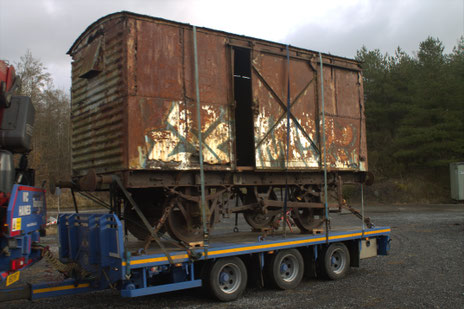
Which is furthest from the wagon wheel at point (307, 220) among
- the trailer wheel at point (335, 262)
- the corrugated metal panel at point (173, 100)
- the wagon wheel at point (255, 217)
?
the corrugated metal panel at point (173, 100)

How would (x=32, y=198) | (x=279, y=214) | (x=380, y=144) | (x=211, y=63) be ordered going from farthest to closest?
(x=380, y=144) → (x=279, y=214) → (x=211, y=63) → (x=32, y=198)

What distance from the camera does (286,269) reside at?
27.8ft

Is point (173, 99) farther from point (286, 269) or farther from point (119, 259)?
point (286, 269)

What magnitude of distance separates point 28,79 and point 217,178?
29.9 m

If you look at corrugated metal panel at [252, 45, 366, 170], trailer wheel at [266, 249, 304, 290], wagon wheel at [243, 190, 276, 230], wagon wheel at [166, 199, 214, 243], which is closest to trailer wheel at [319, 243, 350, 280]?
trailer wheel at [266, 249, 304, 290]

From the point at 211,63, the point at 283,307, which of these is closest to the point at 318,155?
the point at 211,63

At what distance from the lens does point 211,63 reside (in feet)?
27.3

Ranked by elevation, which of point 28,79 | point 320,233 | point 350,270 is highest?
point 28,79

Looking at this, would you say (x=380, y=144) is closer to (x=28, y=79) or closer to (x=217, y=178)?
(x=28, y=79)

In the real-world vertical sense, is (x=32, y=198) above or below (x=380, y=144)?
below

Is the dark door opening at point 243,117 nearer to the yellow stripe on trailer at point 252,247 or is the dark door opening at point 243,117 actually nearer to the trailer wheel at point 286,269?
the yellow stripe on trailer at point 252,247

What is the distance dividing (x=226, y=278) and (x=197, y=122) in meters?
2.83

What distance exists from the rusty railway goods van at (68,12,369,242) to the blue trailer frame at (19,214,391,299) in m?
0.75

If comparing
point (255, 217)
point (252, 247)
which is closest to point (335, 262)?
point (255, 217)
